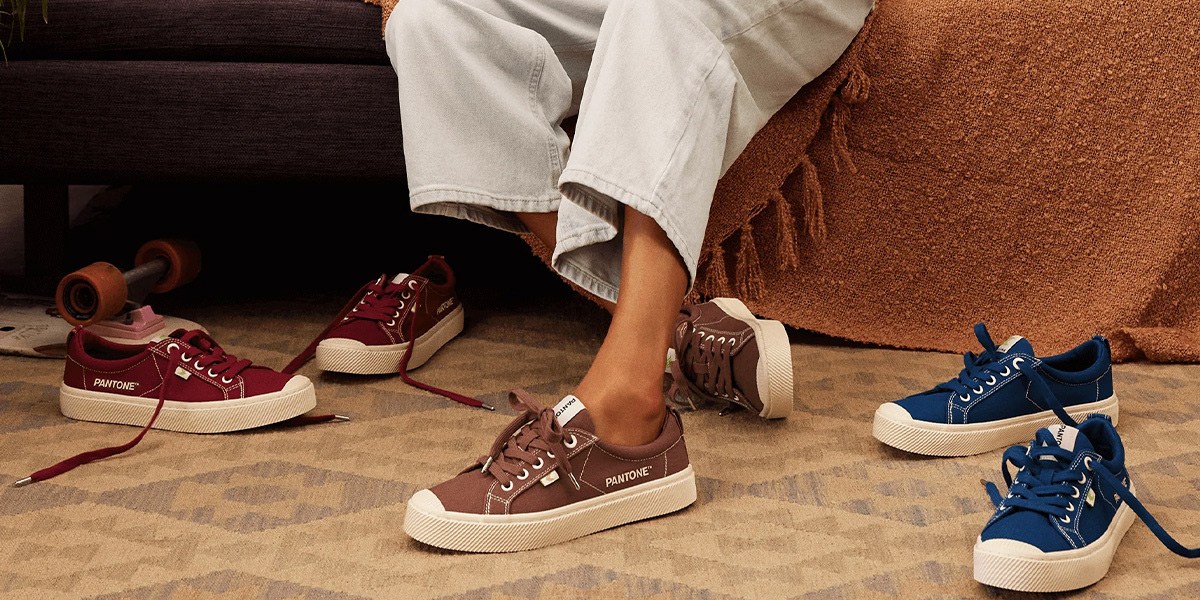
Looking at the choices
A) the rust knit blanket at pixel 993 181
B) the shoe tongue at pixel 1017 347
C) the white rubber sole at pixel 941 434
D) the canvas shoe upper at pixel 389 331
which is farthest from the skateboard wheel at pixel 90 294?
the shoe tongue at pixel 1017 347

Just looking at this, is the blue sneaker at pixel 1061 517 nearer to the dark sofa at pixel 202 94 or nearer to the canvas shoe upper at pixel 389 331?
the canvas shoe upper at pixel 389 331

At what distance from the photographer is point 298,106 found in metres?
1.27

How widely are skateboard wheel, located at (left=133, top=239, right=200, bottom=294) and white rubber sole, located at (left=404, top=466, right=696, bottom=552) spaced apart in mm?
684

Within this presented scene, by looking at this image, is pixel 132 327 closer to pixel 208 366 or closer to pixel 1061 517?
pixel 208 366

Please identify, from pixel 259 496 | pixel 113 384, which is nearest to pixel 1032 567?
pixel 259 496

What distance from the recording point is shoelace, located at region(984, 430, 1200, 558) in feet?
2.34

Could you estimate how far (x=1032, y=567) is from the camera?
68cm

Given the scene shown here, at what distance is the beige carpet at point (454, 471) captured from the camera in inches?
27.8

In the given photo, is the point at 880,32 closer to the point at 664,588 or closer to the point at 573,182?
the point at 573,182

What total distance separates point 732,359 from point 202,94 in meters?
0.73

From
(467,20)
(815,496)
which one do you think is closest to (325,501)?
(815,496)

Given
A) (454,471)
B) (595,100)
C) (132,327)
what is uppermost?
(595,100)

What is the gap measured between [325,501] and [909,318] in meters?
0.77

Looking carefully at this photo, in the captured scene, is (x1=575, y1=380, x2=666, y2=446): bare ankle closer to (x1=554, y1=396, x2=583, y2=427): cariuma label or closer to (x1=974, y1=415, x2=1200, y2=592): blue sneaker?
(x1=554, y1=396, x2=583, y2=427): cariuma label
